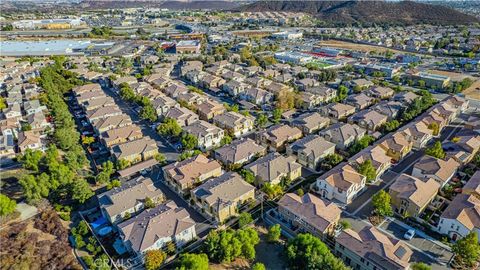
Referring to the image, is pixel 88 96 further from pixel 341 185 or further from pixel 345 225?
pixel 345 225

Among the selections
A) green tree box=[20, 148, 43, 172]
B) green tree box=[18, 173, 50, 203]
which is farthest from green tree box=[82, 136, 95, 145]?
green tree box=[18, 173, 50, 203]

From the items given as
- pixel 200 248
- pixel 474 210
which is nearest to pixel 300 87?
pixel 474 210

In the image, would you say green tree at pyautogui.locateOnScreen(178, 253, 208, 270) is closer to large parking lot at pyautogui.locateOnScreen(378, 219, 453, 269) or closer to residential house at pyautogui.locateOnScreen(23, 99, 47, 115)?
large parking lot at pyautogui.locateOnScreen(378, 219, 453, 269)

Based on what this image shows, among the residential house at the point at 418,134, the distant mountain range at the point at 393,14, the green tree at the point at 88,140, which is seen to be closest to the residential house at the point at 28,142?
the green tree at the point at 88,140

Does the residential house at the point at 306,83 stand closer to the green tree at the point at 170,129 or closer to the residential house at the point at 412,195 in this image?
the green tree at the point at 170,129

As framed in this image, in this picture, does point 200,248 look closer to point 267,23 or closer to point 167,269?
point 167,269

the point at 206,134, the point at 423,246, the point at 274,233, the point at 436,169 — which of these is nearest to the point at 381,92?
the point at 436,169
